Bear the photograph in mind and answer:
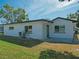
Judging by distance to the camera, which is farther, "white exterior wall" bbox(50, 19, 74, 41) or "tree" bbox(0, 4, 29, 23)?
"tree" bbox(0, 4, 29, 23)

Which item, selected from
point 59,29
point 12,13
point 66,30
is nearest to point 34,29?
point 59,29

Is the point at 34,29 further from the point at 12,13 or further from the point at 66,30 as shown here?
the point at 12,13

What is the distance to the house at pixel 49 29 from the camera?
31391mm

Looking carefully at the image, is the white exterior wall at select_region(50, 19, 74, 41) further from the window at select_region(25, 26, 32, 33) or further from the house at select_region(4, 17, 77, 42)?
the window at select_region(25, 26, 32, 33)

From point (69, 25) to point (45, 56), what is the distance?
53.0 feet

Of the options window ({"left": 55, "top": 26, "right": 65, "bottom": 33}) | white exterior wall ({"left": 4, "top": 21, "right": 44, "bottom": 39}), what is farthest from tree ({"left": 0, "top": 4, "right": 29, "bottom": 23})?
window ({"left": 55, "top": 26, "right": 65, "bottom": 33})

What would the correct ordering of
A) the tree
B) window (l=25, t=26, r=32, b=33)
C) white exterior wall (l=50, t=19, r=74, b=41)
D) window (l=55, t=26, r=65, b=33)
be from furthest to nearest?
the tree
window (l=25, t=26, r=32, b=33)
window (l=55, t=26, r=65, b=33)
white exterior wall (l=50, t=19, r=74, b=41)

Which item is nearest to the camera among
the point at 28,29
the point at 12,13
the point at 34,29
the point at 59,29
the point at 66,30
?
the point at 66,30

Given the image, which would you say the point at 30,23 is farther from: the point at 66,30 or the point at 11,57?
the point at 11,57

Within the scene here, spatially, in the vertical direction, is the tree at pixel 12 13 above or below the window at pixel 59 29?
above

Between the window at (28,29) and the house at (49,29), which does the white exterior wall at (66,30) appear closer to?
the house at (49,29)

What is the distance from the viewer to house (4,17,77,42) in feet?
103

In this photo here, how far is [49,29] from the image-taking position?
33.6 m

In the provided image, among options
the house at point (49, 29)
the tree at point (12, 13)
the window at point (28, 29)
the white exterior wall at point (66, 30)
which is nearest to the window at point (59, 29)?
the house at point (49, 29)
